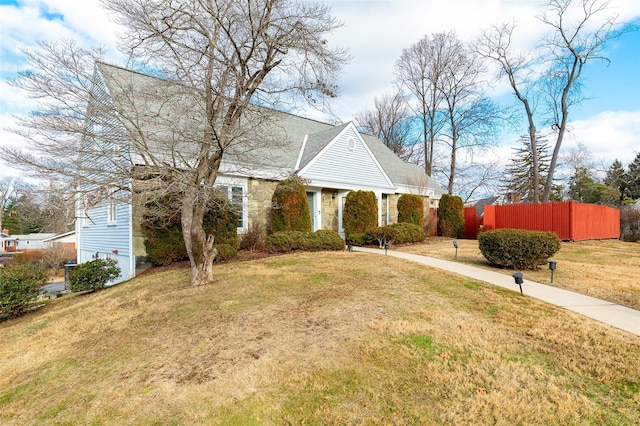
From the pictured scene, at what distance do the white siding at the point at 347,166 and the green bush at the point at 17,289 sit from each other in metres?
9.32

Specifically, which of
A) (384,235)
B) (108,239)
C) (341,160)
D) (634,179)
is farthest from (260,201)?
(634,179)

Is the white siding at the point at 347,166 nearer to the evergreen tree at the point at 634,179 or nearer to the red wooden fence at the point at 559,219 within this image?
the red wooden fence at the point at 559,219

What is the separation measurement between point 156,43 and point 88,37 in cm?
158

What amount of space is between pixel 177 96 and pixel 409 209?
1254 centimetres

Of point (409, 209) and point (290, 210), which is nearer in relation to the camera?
point (290, 210)

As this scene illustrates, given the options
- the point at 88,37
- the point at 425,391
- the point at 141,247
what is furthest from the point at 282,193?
the point at 425,391

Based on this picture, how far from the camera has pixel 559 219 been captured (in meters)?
15.8

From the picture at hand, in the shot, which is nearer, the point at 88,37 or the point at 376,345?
the point at 376,345

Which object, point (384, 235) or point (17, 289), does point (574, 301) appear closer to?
point (384, 235)

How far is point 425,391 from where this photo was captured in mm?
2973

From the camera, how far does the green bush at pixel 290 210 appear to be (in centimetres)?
1233

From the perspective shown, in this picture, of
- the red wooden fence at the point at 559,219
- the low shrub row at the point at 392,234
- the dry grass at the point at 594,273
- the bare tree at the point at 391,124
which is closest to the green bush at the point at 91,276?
the low shrub row at the point at 392,234

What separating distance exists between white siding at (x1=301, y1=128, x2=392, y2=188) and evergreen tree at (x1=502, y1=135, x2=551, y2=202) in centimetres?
3340

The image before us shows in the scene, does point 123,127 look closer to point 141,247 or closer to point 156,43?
point 156,43
